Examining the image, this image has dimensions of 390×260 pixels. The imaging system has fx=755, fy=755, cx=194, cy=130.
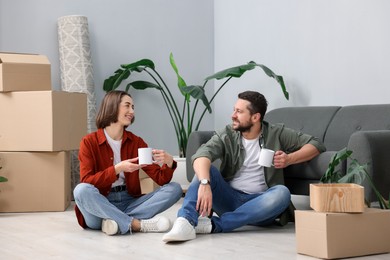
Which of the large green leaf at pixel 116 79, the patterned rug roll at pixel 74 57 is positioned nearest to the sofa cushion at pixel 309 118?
the large green leaf at pixel 116 79

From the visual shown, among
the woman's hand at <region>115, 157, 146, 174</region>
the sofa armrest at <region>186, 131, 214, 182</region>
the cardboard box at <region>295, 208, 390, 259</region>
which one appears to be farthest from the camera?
the sofa armrest at <region>186, 131, 214, 182</region>

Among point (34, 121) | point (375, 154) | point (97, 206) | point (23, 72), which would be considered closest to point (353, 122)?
point (375, 154)

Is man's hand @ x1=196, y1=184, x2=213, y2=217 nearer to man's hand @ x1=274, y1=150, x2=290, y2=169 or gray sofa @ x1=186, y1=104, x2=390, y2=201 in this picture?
man's hand @ x1=274, y1=150, x2=290, y2=169

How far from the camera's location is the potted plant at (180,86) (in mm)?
5473

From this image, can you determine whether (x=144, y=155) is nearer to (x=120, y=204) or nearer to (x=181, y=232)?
(x=181, y=232)

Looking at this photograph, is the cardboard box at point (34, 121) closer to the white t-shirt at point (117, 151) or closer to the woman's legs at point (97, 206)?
the white t-shirt at point (117, 151)

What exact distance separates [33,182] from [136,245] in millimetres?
1728

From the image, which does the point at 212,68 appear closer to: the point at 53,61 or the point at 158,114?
the point at 158,114

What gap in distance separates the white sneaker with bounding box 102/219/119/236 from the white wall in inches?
83.6

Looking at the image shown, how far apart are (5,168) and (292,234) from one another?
211 centimetres

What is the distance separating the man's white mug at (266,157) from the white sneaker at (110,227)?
2.56ft

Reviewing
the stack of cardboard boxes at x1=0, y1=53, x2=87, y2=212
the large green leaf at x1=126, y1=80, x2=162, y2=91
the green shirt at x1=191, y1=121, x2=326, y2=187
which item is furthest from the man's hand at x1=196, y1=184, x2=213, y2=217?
the large green leaf at x1=126, y1=80, x2=162, y2=91

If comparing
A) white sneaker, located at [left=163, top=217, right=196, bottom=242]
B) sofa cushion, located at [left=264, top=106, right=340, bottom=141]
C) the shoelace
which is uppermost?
sofa cushion, located at [left=264, top=106, right=340, bottom=141]

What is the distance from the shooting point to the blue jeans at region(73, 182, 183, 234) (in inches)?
144
